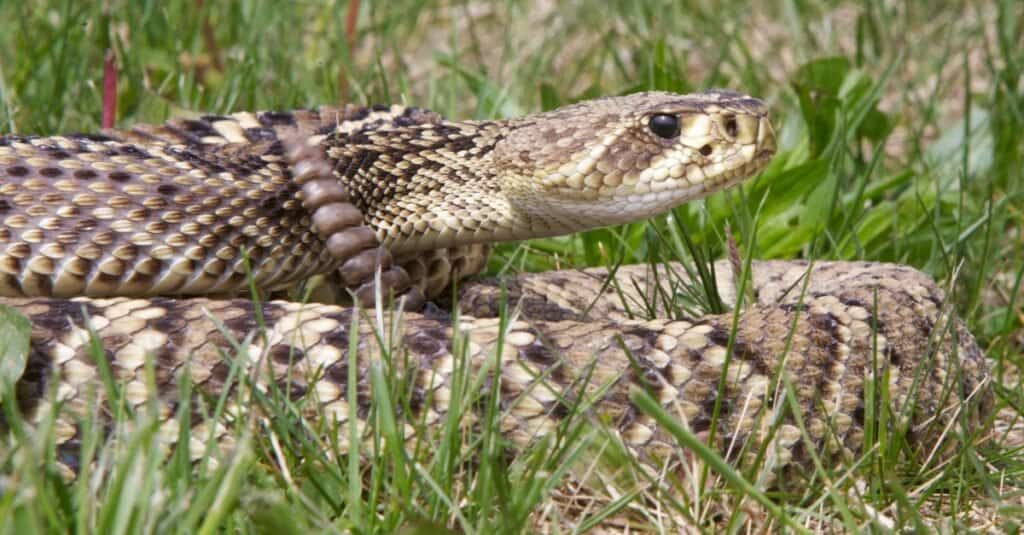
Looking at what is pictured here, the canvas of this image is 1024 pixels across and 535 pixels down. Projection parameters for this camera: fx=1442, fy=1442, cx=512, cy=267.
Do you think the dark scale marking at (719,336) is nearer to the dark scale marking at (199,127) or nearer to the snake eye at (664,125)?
the snake eye at (664,125)

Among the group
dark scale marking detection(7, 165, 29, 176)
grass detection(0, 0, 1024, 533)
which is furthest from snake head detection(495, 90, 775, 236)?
dark scale marking detection(7, 165, 29, 176)

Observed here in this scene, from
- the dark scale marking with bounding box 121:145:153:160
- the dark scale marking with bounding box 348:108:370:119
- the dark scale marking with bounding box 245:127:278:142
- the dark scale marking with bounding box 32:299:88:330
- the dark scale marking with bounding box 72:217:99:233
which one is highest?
the dark scale marking with bounding box 121:145:153:160

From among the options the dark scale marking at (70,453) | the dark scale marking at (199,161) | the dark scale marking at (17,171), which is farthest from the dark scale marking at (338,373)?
the dark scale marking at (17,171)

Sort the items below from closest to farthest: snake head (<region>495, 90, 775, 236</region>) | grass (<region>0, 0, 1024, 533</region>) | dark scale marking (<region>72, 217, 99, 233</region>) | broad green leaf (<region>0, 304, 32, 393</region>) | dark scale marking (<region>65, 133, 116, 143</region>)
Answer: grass (<region>0, 0, 1024, 533</region>), broad green leaf (<region>0, 304, 32, 393</region>), dark scale marking (<region>72, 217, 99, 233</region>), snake head (<region>495, 90, 775, 236</region>), dark scale marking (<region>65, 133, 116, 143</region>)

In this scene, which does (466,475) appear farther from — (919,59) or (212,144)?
(919,59)

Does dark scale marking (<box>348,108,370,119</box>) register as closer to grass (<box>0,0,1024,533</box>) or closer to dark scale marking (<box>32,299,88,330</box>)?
grass (<box>0,0,1024,533</box>)

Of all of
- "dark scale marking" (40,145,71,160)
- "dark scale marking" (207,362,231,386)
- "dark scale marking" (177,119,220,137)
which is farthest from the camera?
"dark scale marking" (177,119,220,137)

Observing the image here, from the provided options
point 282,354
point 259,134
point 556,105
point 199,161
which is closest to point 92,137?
point 199,161

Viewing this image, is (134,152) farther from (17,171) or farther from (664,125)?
(664,125)
